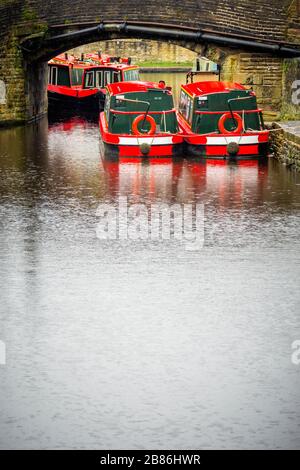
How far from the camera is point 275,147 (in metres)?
28.3

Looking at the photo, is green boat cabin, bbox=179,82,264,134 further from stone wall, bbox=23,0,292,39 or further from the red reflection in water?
stone wall, bbox=23,0,292,39

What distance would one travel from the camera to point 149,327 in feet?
40.7

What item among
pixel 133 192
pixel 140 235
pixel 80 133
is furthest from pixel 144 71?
pixel 140 235

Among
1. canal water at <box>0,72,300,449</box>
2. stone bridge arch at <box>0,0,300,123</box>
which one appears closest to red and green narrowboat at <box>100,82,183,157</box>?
stone bridge arch at <box>0,0,300,123</box>

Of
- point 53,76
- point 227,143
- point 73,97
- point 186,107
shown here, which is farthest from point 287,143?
point 53,76

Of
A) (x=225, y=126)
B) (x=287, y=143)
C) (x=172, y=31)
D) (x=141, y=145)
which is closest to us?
(x=287, y=143)

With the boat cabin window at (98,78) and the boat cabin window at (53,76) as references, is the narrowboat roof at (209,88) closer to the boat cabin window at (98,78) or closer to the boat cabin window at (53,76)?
the boat cabin window at (98,78)

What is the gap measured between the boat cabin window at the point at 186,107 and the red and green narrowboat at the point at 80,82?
13277 mm

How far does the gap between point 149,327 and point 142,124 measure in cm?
1590

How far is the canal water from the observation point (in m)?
9.70

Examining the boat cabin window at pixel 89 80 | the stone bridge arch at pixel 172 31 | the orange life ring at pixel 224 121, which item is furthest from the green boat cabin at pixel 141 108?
the boat cabin window at pixel 89 80

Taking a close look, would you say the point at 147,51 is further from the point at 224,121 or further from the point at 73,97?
the point at 224,121

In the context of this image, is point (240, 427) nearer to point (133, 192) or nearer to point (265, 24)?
point (133, 192)

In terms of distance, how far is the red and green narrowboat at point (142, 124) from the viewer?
27.5 meters
